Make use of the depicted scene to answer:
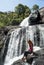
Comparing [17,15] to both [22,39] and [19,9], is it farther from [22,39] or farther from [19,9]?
[22,39]

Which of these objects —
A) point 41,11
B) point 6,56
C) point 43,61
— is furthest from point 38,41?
point 41,11

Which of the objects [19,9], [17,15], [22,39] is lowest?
[22,39]

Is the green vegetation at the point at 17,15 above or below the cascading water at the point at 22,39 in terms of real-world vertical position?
above

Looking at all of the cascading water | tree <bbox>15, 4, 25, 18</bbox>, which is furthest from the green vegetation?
the cascading water

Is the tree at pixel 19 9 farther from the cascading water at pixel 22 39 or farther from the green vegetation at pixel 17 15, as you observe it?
the cascading water at pixel 22 39

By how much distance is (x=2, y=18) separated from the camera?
162 ft

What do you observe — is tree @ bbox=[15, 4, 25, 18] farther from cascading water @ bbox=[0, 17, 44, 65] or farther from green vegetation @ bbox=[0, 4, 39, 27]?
cascading water @ bbox=[0, 17, 44, 65]

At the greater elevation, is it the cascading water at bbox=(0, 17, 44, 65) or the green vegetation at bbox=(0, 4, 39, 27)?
the green vegetation at bbox=(0, 4, 39, 27)

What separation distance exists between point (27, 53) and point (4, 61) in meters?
7.54

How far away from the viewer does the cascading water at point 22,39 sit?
911 inches

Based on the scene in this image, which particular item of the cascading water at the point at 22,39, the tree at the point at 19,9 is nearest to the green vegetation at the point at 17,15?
the tree at the point at 19,9

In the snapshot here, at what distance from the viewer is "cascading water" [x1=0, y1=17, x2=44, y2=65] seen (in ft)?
75.9

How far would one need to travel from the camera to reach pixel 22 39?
78.2 ft

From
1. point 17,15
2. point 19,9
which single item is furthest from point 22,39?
point 19,9
